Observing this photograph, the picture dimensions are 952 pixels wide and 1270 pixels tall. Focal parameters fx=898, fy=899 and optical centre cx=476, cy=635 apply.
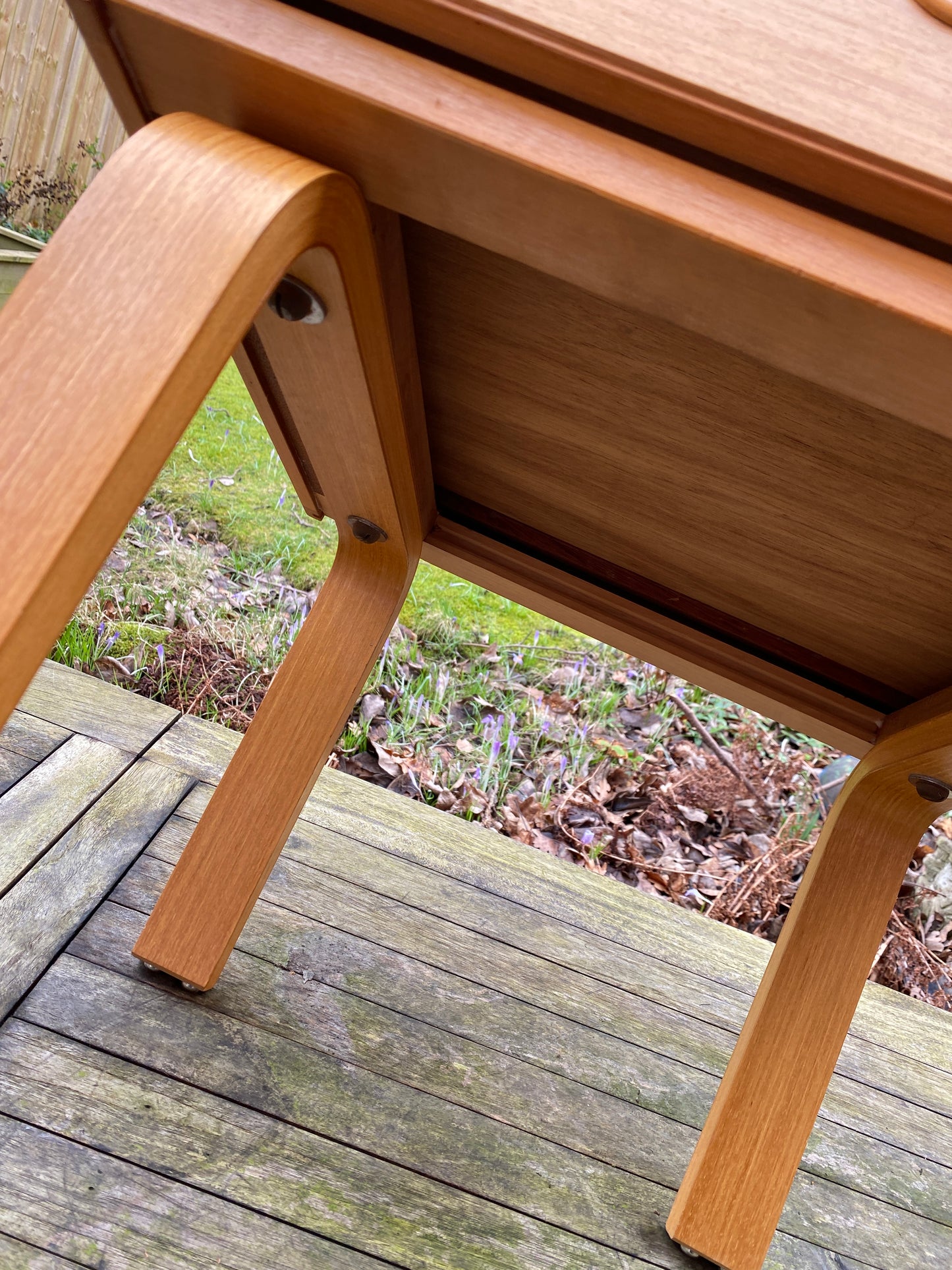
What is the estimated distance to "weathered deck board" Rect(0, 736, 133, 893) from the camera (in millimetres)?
1168

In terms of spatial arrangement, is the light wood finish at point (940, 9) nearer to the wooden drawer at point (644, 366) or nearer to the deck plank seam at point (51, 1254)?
the wooden drawer at point (644, 366)

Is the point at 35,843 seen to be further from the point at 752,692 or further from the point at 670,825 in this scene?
the point at 670,825

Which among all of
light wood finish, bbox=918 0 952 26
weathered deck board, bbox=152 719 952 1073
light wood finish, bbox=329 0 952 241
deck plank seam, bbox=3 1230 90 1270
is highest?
light wood finish, bbox=918 0 952 26

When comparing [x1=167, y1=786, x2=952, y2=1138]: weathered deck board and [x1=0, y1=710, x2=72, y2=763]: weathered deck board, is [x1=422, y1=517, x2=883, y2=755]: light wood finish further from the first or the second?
[x1=0, y1=710, x2=72, y2=763]: weathered deck board

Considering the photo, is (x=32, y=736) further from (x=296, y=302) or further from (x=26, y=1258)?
(x=296, y=302)

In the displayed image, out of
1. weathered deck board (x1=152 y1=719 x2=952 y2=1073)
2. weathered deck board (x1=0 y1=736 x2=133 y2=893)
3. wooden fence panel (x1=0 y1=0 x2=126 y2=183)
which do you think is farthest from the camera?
wooden fence panel (x1=0 y1=0 x2=126 y2=183)

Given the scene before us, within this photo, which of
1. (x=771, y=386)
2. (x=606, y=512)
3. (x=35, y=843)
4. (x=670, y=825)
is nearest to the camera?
(x=771, y=386)

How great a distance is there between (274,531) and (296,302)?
1.89 metres

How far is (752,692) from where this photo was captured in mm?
897

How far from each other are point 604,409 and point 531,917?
94 centimetres

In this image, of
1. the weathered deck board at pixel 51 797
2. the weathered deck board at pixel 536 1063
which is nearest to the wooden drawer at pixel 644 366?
the weathered deck board at pixel 536 1063

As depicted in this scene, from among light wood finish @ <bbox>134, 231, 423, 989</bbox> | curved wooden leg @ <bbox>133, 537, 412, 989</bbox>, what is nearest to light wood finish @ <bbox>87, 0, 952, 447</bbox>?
light wood finish @ <bbox>134, 231, 423, 989</bbox>

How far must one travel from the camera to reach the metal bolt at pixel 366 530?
923mm

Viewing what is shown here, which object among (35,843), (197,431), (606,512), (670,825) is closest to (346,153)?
(606,512)
